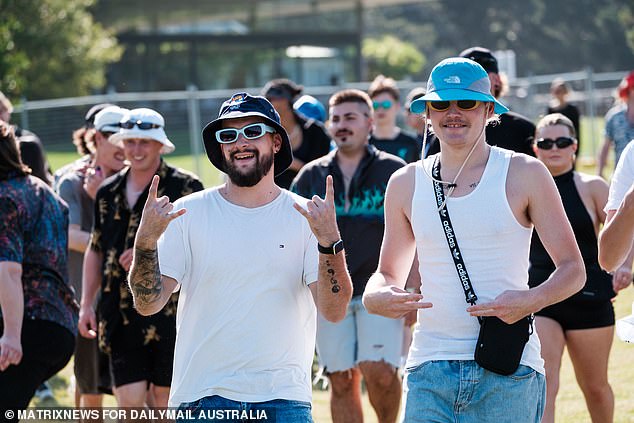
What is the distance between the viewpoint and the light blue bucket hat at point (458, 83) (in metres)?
4.58

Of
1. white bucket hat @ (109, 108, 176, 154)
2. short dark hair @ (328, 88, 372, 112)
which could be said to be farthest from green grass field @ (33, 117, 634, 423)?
white bucket hat @ (109, 108, 176, 154)

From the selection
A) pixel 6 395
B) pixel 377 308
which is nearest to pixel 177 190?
pixel 6 395

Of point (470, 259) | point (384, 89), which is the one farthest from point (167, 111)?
point (470, 259)

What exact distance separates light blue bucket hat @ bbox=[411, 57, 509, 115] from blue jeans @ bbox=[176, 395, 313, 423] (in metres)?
1.37

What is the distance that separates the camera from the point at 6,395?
18.8 ft

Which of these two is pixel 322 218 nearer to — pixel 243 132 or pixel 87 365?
pixel 243 132

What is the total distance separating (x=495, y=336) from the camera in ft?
14.4

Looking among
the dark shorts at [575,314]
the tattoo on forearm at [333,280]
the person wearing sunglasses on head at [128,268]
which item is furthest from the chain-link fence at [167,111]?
the tattoo on forearm at [333,280]

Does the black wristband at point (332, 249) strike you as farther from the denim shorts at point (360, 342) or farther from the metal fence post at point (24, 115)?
the metal fence post at point (24, 115)

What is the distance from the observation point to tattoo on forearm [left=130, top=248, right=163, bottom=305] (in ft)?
14.8

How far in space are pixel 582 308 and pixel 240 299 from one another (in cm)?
288

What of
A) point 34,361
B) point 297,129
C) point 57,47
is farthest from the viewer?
point 57,47

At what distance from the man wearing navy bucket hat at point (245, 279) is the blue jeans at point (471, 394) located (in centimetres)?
47

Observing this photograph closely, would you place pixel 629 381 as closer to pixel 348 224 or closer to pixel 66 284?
pixel 348 224
